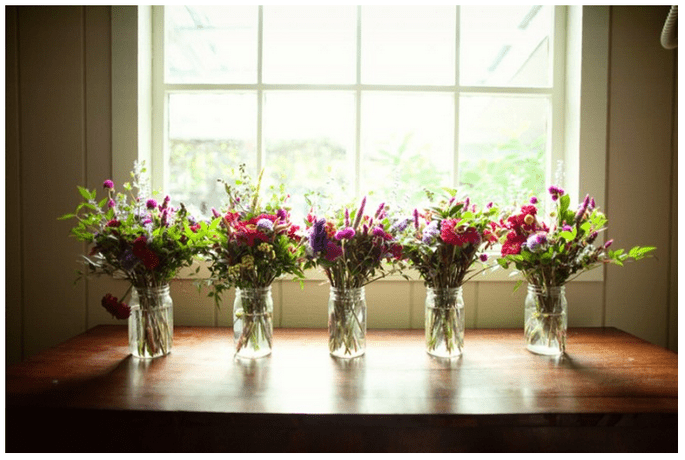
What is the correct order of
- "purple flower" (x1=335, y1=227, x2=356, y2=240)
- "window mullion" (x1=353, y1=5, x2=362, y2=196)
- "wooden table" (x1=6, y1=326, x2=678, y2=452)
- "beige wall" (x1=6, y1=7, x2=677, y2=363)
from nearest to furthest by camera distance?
"wooden table" (x1=6, y1=326, x2=678, y2=452) → "purple flower" (x1=335, y1=227, x2=356, y2=240) → "beige wall" (x1=6, y1=7, x2=677, y2=363) → "window mullion" (x1=353, y1=5, x2=362, y2=196)

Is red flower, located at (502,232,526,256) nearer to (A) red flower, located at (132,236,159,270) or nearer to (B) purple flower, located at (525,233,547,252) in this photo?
(B) purple flower, located at (525,233,547,252)

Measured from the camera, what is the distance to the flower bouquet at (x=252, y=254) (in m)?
1.26

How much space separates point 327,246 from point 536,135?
1128 millimetres

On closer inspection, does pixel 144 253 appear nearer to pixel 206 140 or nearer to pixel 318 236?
pixel 318 236

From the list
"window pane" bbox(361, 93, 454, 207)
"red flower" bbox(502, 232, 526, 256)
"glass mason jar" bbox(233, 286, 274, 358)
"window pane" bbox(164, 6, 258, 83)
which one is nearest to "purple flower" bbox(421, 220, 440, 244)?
"red flower" bbox(502, 232, 526, 256)

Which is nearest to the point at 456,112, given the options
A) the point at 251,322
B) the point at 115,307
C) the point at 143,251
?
the point at 251,322

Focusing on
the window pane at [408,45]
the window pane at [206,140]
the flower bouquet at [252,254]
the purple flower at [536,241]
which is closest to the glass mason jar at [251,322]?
the flower bouquet at [252,254]

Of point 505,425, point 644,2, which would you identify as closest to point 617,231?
point 644,2

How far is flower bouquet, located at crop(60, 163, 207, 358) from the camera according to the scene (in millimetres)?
1255

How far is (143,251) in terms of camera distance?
1234mm

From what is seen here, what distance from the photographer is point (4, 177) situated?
1.65m

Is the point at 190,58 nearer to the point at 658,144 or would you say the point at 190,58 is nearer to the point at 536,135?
the point at 536,135

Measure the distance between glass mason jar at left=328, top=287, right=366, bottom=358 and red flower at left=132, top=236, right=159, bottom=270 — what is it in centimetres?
50

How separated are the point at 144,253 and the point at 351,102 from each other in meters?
1.02
